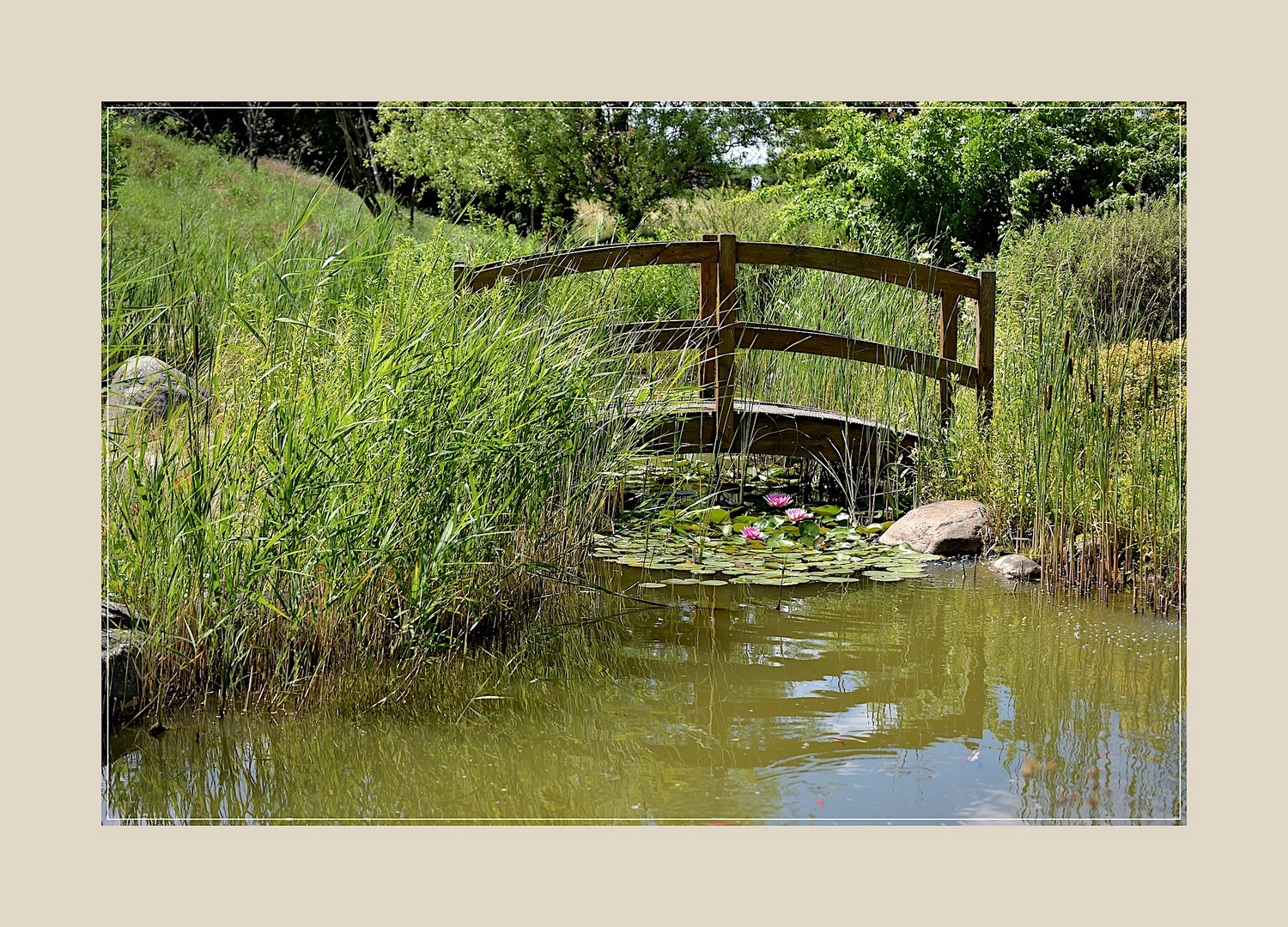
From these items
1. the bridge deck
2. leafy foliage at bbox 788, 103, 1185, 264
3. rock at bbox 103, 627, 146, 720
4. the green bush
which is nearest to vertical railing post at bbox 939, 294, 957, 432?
the bridge deck

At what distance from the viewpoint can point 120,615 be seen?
332 centimetres

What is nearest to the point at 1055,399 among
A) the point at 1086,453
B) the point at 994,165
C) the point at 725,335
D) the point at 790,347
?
the point at 1086,453

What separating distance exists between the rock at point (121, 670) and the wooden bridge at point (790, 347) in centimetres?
333

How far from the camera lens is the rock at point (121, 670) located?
323cm

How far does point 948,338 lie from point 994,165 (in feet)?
12.2

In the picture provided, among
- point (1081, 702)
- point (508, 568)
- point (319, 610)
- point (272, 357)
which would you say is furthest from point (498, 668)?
point (1081, 702)

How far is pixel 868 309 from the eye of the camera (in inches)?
276

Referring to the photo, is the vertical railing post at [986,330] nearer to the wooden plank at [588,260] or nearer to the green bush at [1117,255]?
the green bush at [1117,255]

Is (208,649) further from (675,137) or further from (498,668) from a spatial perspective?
(675,137)

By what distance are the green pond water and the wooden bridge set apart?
2.09 meters

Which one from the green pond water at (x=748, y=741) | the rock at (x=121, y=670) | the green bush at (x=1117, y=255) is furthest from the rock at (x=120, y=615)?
the green bush at (x=1117, y=255)

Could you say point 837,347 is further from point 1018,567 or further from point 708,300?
point 1018,567

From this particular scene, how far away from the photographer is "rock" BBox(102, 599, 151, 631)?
330 centimetres

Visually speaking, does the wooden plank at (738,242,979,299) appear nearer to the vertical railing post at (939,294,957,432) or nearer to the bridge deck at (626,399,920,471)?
the vertical railing post at (939,294,957,432)
